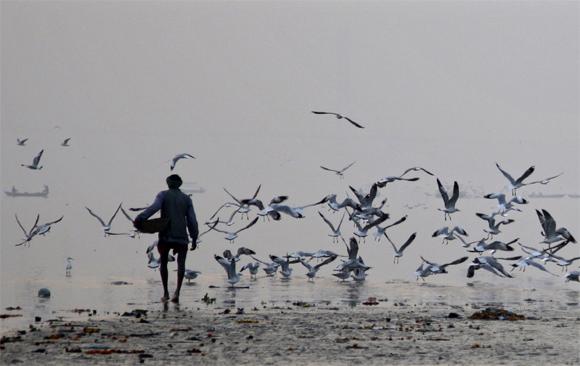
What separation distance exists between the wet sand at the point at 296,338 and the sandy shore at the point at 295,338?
0.04 feet

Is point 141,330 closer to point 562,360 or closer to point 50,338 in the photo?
point 50,338

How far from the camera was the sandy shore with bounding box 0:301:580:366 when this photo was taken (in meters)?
16.9

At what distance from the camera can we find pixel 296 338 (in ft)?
61.9

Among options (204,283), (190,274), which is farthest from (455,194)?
(190,274)

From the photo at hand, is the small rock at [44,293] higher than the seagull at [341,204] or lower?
lower

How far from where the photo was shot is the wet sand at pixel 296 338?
667 inches

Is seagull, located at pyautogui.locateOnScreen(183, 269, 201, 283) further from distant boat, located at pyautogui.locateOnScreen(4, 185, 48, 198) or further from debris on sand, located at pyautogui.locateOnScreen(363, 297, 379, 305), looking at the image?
distant boat, located at pyautogui.locateOnScreen(4, 185, 48, 198)

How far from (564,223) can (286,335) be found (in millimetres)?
54241

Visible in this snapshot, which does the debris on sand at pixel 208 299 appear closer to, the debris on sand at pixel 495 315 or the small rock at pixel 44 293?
the small rock at pixel 44 293

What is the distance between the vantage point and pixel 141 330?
19188 mm

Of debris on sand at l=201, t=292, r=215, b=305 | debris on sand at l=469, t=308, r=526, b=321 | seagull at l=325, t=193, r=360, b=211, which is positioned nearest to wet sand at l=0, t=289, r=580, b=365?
debris on sand at l=469, t=308, r=526, b=321

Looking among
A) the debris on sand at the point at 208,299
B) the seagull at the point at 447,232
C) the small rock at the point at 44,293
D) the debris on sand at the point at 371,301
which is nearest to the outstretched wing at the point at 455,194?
the seagull at the point at 447,232

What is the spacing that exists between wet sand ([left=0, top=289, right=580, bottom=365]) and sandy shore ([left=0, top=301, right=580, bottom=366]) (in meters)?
0.01

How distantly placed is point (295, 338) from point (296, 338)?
0.01 meters
